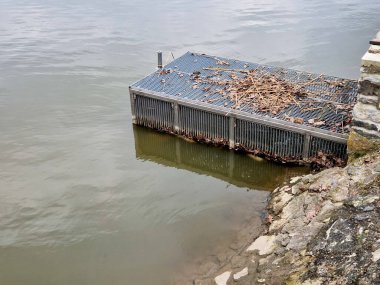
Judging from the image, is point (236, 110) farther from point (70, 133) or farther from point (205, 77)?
point (70, 133)

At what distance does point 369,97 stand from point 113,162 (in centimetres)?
750

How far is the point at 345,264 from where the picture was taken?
6.74 metres

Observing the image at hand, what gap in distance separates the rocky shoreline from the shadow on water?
4.68ft

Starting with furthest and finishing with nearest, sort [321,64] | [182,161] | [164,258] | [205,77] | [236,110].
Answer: [321,64] < [205,77] < [182,161] < [236,110] < [164,258]

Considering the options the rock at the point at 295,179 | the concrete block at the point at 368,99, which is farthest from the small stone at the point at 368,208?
the rock at the point at 295,179

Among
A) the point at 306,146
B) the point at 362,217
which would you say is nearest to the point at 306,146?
the point at 306,146

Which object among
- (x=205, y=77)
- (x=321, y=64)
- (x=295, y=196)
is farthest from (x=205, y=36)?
(x=295, y=196)

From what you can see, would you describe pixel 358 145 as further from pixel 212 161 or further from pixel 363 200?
pixel 212 161

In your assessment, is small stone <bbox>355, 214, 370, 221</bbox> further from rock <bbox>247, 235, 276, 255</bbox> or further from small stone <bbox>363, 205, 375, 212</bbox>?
rock <bbox>247, 235, 276, 255</bbox>

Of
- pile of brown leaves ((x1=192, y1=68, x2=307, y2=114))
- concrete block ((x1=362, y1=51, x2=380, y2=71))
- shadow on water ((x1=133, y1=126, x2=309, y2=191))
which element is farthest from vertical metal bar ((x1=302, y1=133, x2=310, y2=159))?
concrete block ((x1=362, y1=51, x2=380, y2=71))

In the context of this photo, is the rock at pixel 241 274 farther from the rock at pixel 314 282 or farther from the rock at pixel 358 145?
the rock at pixel 358 145

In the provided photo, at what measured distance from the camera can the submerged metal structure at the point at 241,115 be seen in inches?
468

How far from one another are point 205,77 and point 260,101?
2462mm

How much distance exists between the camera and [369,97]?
9.86 metres
